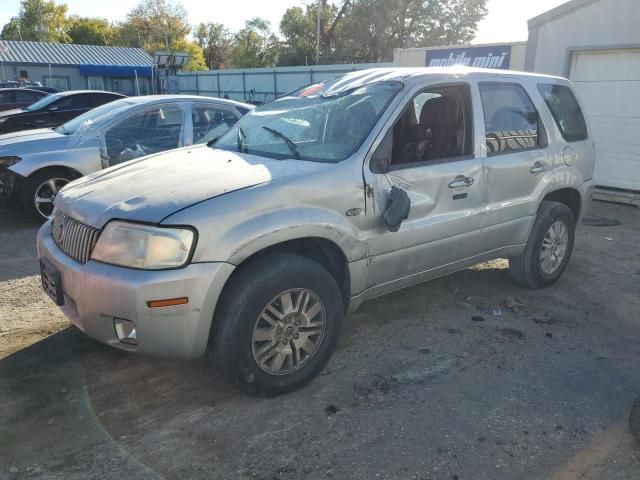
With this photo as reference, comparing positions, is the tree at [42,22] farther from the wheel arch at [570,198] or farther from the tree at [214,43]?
the wheel arch at [570,198]

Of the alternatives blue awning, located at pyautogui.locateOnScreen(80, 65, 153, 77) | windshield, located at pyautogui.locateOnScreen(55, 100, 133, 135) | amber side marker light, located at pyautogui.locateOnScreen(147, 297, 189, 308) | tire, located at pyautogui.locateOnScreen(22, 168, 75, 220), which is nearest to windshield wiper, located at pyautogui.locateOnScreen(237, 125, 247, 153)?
amber side marker light, located at pyautogui.locateOnScreen(147, 297, 189, 308)

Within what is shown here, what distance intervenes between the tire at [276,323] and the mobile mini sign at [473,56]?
1235cm

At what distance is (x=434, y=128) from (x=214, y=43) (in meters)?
73.3

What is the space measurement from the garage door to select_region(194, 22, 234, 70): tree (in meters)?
66.5

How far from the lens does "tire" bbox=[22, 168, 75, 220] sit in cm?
645

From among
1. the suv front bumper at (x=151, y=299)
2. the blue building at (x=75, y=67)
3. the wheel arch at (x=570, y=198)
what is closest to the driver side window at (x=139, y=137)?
the suv front bumper at (x=151, y=299)

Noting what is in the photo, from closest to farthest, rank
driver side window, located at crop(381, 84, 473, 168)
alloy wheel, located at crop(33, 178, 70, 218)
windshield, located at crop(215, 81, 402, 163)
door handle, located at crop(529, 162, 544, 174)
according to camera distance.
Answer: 1. windshield, located at crop(215, 81, 402, 163)
2. driver side window, located at crop(381, 84, 473, 168)
3. door handle, located at crop(529, 162, 544, 174)
4. alloy wheel, located at crop(33, 178, 70, 218)

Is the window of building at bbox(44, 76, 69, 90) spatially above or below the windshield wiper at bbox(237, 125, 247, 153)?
above

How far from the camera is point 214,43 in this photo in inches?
2793

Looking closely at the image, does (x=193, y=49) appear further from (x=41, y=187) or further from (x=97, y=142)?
(x=41, y=187)

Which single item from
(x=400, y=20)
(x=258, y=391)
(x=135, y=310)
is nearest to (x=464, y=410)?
(x=258, y=391)

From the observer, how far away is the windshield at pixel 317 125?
3.45m

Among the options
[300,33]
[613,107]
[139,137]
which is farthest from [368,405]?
[300,33]

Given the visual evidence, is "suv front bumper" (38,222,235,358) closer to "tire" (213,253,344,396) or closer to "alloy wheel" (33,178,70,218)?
"tire" (213,253,344,396)
